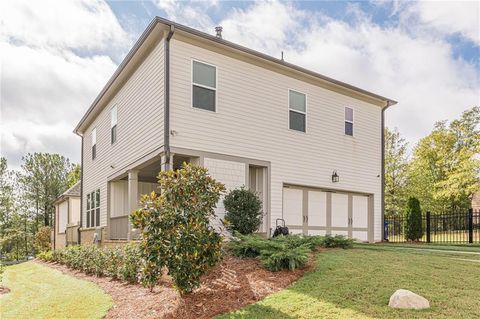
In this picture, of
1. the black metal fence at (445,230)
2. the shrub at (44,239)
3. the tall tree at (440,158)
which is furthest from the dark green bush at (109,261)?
the tall tree at (440,158)

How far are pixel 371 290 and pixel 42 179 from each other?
132 feet

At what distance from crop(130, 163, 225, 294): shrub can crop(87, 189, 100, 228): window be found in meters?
11.1

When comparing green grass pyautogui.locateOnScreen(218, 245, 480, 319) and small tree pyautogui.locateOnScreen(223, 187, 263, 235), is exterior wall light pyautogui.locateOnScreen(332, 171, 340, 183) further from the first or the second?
green grass pyautogui.locateOnScreen(218, 245, 480, 319)

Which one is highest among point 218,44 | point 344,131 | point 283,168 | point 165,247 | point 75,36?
point 75,36

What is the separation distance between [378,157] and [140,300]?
1170 centimetres

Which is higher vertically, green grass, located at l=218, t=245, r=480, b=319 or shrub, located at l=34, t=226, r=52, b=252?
green grass, located at l=218, t=245, r=480, b=319

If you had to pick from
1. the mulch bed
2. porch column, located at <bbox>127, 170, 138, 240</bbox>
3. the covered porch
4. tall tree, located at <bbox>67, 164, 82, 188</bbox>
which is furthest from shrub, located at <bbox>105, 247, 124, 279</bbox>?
tall tree, located at <bbox>67, 164, 82, 188</bbox>

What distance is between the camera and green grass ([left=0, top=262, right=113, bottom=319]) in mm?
6550

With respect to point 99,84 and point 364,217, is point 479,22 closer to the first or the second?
point 364,217

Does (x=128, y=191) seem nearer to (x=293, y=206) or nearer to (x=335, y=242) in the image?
(x=293, y=206)

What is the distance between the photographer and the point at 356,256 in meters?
8.05

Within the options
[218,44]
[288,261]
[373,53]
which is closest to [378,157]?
[373,53]

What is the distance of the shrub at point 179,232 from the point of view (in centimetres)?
595

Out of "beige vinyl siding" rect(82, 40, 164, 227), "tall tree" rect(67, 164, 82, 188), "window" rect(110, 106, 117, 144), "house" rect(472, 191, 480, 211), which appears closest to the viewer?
"beige vinyl siding" rect(82, 40, 164, 227)
